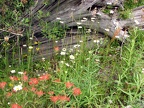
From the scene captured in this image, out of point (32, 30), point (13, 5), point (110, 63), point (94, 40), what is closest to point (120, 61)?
point (110, 63)

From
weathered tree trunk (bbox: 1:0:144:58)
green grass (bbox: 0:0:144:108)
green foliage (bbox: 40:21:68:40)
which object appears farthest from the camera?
weathered tree trunk (bbox: 1:0:144:58)

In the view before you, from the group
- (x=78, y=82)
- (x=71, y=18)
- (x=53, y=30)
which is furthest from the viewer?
(x=71, y=18)

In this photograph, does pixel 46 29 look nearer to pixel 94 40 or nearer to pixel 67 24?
pixel 67 24

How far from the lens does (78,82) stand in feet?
14.3

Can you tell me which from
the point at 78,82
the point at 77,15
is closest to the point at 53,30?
the point at 77,15

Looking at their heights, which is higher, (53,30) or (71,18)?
(71,18)

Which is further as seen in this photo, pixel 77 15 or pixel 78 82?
pixel 77 15

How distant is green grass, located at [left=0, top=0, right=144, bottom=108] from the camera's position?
4.00 m

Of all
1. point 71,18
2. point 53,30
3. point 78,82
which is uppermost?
point 71,18

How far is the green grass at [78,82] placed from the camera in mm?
4000

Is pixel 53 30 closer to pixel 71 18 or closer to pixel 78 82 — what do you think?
pixel 71 18

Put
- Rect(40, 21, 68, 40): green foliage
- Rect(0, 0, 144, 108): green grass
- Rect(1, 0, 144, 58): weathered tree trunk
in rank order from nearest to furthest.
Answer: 1. Rect(0, 0, 144, 108): green grass
2. Rect(40, 21, 68, 40): green foliage
3. Rect(1, 0, 144, 58): weathered tree trunk

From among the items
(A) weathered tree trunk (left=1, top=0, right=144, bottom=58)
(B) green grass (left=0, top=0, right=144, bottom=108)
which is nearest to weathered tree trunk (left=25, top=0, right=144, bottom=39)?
(A) weathered tree trunk (left=1, top=0, right=144, bottom=58)

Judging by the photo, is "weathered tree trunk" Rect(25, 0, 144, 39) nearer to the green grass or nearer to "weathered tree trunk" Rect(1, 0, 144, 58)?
"weathered tree trunk" Rect(1, 0, 144, 58)
